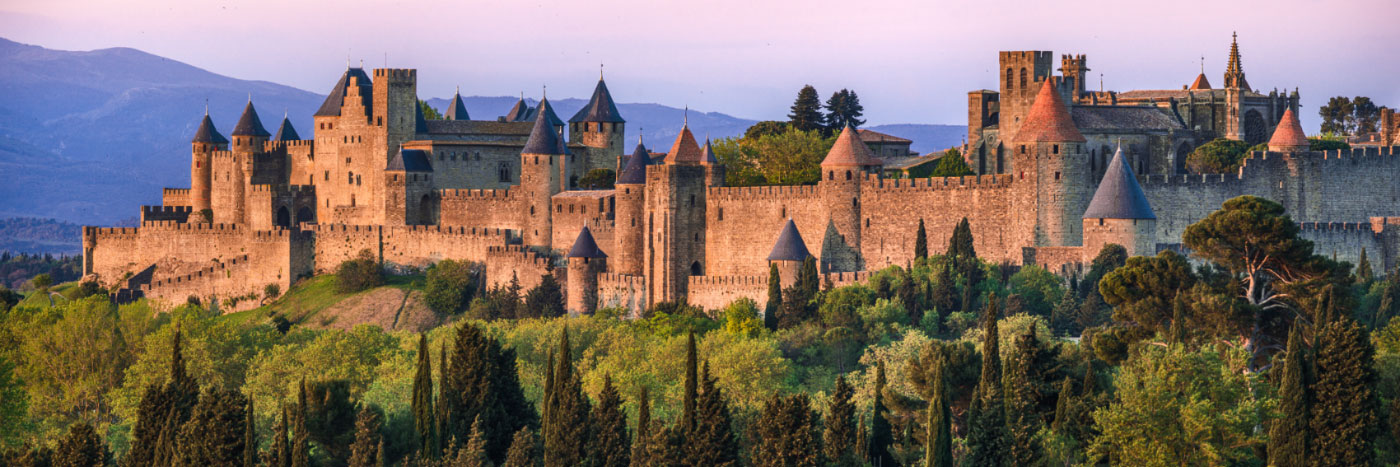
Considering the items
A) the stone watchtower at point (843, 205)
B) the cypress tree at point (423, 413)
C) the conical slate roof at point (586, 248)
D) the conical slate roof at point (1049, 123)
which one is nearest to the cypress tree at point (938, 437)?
the cypress tree at point (423, 413)

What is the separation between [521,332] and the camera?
6350 centimetres

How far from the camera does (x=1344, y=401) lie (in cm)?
3859

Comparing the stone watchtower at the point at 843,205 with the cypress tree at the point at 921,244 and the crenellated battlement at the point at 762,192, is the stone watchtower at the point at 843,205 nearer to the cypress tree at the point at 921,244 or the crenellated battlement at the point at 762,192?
the crenellated battlement at the point at 762,192

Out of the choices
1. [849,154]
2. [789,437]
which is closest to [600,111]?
[849,154]

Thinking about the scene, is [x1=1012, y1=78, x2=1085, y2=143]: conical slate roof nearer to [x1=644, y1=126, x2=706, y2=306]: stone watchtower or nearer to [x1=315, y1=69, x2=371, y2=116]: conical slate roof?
[x1=644, y1=126, x2=706, y2=306]: stone watchtower

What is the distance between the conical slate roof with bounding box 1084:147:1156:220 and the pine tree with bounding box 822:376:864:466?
51.1ft

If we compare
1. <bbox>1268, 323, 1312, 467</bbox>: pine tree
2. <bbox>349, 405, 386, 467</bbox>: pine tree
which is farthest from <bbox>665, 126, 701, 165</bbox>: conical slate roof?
<bbox>1268, 323, 1312, 467</bbox>: pine tree

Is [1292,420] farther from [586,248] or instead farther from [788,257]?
[586,248]

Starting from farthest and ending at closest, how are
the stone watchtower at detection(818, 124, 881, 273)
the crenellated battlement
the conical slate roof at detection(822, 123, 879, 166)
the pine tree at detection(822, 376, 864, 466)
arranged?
the crenellated battlement → the conical slate roof at detection(822, 123, 879, 166) → the stone watchtower at detection(818, 124, 881, 273) → the pine tree at detection(822, 376, 864, 466)

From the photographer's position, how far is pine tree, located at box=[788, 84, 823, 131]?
83688 mm

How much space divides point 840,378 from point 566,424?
6.13 meters

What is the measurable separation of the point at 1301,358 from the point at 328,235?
153 ft

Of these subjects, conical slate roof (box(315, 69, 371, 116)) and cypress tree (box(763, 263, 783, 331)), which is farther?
conical slate roof (box(315, 69, 371, 116))

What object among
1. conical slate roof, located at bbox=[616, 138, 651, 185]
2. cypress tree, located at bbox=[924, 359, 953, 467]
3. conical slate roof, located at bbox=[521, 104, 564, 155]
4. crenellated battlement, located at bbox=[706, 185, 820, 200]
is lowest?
cypress tree, located at bbox=[924, 359, 953, 467]
